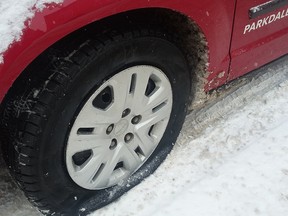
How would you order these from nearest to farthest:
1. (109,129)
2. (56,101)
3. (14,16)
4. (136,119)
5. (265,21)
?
(14,16), (56,101), (109,129), (136,119), (265,21)

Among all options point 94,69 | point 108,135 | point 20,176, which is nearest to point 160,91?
point 108,135

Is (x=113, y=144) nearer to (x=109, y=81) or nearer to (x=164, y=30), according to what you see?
(x=109, y=81)

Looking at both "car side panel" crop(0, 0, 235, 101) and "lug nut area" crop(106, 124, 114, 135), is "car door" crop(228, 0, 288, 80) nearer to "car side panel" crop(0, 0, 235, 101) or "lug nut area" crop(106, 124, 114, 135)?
"car side panel" crop(0, 0, 235, 101)

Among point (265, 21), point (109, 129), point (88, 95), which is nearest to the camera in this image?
point (88, 95)

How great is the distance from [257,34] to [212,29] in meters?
0.40

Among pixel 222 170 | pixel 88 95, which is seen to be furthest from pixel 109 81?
pixel 222 170

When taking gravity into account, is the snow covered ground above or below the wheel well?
below

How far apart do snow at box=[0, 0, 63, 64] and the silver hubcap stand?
46cm

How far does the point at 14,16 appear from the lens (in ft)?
4.79

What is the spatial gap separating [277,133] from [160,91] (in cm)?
93

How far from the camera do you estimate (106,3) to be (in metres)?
1.59

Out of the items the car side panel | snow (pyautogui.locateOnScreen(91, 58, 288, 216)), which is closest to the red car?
the car side panel

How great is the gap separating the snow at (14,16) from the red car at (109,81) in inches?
0.7

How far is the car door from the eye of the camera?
220cm
